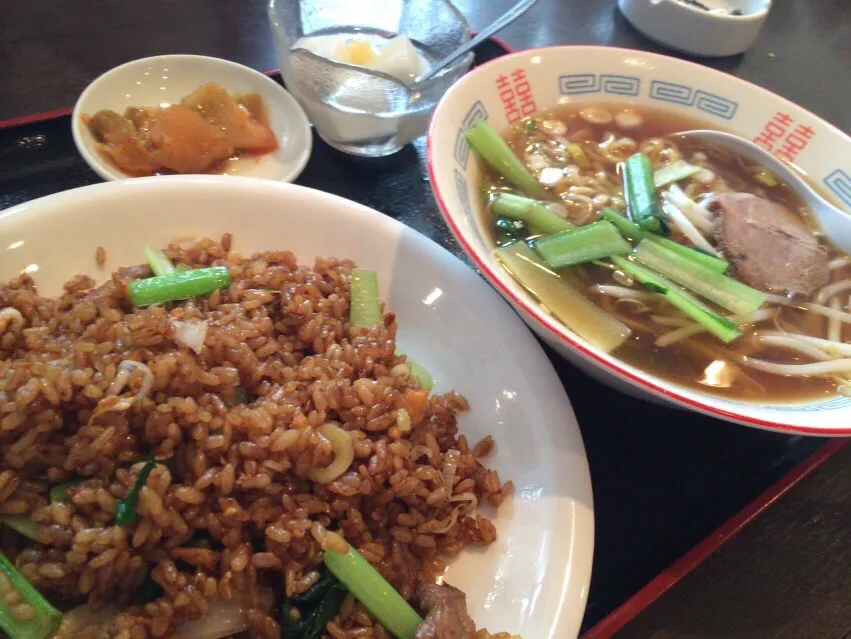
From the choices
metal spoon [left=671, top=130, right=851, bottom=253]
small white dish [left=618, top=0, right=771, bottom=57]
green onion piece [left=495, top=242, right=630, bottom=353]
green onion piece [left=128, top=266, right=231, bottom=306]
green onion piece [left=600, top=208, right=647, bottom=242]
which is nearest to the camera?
green onion piece [left=128, top=266, right=231, bottom=306]

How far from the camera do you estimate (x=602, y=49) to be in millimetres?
2186

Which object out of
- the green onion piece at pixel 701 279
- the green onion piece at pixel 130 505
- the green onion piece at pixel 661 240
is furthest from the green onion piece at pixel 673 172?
the green onion piece at pixel 130 505

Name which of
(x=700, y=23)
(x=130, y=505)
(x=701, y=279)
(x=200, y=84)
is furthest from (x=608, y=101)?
(x=130, y=505)

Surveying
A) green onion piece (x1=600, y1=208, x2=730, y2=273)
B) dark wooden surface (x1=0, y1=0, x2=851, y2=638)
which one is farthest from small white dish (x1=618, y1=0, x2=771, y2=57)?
green onion piece (x1=600, y1=208, x2=730, y2=273)

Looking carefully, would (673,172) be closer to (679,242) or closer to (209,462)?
(679,242)

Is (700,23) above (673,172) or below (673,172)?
above

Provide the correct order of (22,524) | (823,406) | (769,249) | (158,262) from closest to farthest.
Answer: (22,524) → (823,406) → (158,262) → (769,249)

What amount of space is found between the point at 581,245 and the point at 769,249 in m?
0.61

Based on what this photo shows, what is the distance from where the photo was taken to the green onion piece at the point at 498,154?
1.87 meters

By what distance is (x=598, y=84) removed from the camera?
2197mm

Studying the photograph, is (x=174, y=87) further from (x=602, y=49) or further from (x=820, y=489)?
(x=820, y=489)

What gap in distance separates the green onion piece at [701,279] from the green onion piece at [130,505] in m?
1.44

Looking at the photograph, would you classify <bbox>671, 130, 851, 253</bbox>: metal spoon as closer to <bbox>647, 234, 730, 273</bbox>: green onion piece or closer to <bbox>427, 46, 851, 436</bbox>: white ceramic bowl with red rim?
<bbox>427, 46, 851, 436</bbox>: white ceramic bowl with red rim

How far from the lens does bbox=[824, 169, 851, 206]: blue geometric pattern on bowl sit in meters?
1.99
